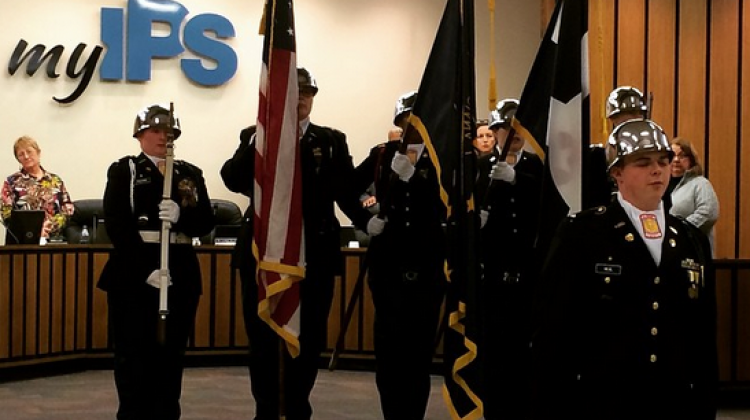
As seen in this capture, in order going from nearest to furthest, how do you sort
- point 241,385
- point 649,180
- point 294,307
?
point 649,180, point 294,307, point 241,385

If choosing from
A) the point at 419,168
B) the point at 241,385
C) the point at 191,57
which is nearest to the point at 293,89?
the point at 419,168

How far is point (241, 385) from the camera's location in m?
7.84

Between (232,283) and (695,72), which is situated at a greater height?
(695,72)

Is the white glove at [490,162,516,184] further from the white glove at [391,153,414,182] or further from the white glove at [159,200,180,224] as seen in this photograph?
the white glove at [159,200,180,224]

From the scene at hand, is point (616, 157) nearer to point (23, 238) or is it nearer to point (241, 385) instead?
point (241, 385)

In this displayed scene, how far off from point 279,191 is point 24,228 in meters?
3.65

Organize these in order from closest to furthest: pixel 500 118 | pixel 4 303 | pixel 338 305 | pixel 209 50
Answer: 1. pixel 500 118
2. pixel 4 303
3. pixel 338 305
4. pixel 209 50

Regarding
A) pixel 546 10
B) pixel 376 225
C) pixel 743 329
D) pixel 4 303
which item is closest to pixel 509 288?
pixel 376 225

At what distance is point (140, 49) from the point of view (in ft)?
37.0

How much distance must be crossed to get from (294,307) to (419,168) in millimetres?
995

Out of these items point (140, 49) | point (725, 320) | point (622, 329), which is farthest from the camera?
point (140, 49)

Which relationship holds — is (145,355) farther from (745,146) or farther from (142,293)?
(745,146)

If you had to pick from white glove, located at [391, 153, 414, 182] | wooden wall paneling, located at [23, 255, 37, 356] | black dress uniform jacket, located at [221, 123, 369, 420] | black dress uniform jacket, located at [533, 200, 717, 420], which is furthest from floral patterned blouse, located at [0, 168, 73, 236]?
black dress uniform jacket, located at [533, 200, 717, 420]

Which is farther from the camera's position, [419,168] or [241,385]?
[241,385]
